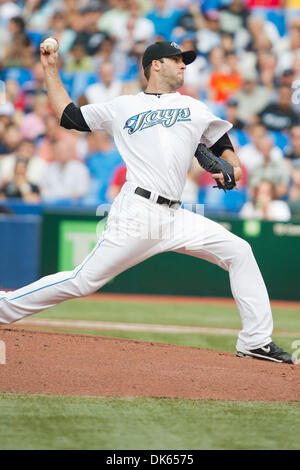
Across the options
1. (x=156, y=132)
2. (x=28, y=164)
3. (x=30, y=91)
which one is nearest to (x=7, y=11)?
(x=30, y=91)

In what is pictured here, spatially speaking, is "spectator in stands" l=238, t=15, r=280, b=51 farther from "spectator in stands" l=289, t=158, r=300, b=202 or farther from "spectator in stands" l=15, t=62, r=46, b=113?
"spectator in stands" l=15, t=62, r=46, b=113

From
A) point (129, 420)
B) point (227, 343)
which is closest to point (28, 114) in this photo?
point (227, 343)

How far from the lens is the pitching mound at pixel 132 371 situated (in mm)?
4707

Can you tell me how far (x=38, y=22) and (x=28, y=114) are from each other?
253 cm

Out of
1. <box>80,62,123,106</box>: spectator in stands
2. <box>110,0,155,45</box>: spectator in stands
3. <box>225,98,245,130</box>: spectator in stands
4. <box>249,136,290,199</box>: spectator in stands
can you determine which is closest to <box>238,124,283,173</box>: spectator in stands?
<box>249,136,290,199</box>: spectator in stands

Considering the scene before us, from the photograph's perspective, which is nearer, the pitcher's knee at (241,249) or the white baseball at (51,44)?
the white baseball at (51,44)

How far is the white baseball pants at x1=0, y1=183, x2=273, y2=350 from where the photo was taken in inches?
205

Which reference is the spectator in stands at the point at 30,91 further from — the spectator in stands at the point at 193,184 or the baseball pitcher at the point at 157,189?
the baseball pitcher at the point at 157,189

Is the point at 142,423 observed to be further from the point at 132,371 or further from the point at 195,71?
the point at 195,71

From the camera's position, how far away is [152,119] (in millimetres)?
5230

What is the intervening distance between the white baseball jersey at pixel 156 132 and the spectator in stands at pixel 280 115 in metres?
7.59

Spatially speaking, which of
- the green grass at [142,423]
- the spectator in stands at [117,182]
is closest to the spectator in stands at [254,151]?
the spectator in stands at [117,182]

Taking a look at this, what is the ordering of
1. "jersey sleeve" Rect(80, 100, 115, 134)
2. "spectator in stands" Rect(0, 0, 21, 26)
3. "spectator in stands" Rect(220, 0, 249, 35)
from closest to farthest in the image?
"jersey sleeve" Rect(80, 100, 115, 134)
"spectator in stands" Rect(220, 0, 249, 35)
"spectator in stands" Rect(0, 0, 21, 26)

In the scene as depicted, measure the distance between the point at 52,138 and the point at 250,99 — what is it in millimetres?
3182
